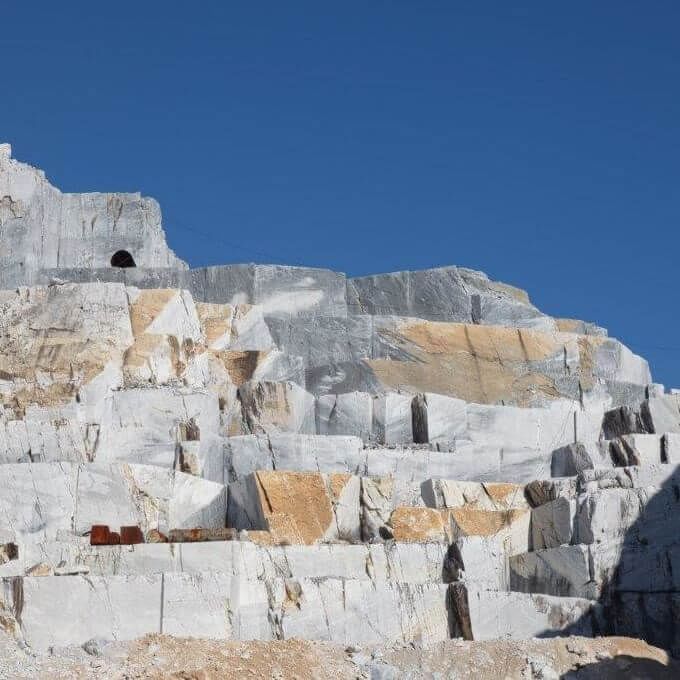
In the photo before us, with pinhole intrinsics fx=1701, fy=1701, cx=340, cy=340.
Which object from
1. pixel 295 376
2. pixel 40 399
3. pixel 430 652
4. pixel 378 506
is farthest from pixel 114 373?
pixel 430 652

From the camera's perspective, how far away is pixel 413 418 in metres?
Answer: 34.8

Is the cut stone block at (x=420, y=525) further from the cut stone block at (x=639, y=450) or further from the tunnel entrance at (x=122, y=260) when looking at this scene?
the tunnel entrance at (x=122, y=260)

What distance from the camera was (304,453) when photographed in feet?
107

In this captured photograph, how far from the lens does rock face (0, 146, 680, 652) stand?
28359 mm

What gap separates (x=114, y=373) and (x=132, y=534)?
5402 mm

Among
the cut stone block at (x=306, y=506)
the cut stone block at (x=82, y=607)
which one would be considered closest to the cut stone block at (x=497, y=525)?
the cut stone block at (x=306, y=506)

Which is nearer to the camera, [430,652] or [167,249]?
[430,652]

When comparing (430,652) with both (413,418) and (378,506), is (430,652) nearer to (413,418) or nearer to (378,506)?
(378,506)

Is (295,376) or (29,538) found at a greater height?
(295,376)

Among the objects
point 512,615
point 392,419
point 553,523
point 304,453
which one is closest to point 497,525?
point 553,523

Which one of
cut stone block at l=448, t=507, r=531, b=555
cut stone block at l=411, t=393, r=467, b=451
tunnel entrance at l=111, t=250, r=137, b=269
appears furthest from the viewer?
tunnel entrance at l=111, t=250, r=137, b=269

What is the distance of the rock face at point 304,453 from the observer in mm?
28359

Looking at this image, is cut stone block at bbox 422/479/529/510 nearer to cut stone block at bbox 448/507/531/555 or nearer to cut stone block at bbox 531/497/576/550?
cut stone block at bbox 448/507/531/555

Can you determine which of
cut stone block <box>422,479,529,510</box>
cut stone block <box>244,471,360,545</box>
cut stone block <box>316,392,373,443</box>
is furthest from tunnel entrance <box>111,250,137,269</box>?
cut stone block <box>422,479,529,510</box>
